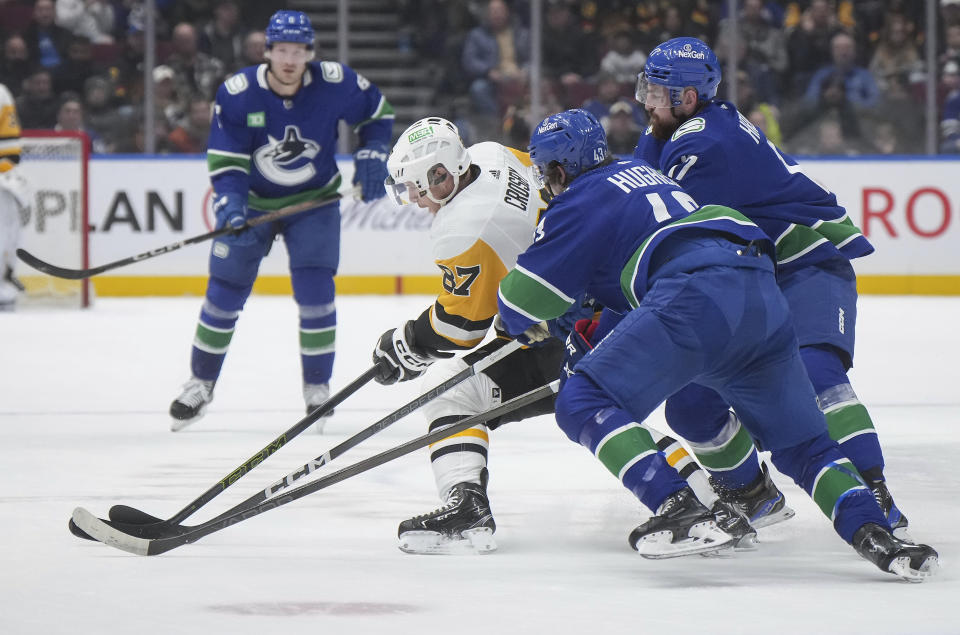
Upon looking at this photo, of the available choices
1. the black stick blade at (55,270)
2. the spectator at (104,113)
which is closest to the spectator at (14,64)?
the spectator at (104,113)

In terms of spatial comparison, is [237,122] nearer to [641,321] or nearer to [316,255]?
[316,255]

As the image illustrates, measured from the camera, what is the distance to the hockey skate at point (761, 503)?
3070 millimetres

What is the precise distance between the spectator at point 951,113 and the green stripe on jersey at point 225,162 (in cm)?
535

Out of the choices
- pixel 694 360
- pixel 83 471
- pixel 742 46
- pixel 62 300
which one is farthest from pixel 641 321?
pixel 742 46

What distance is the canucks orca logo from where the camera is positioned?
15.3 feet

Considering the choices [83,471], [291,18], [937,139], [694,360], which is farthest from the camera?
[937,139]

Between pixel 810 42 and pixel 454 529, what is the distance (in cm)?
677

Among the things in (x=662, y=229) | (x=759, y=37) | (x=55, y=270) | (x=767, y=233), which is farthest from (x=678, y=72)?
(x=759, y=37)

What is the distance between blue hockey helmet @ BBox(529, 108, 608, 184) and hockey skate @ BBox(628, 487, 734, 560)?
0.65 meters

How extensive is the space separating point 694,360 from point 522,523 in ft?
2.56

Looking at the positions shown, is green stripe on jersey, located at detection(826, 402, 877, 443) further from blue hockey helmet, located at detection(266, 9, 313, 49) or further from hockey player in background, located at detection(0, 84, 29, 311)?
hockey player in background, located at detection(0, 84, 29, 311)

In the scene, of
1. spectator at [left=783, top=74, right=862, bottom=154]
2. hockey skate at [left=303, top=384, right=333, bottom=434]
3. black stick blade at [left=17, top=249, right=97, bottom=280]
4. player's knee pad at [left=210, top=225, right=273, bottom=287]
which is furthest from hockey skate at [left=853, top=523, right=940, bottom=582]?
spectator at [left=783, top=74, right=862, bottom=154]

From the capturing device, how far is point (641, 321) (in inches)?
99.2

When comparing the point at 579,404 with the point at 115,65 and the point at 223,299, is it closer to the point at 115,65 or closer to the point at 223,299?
the point at 223,299
